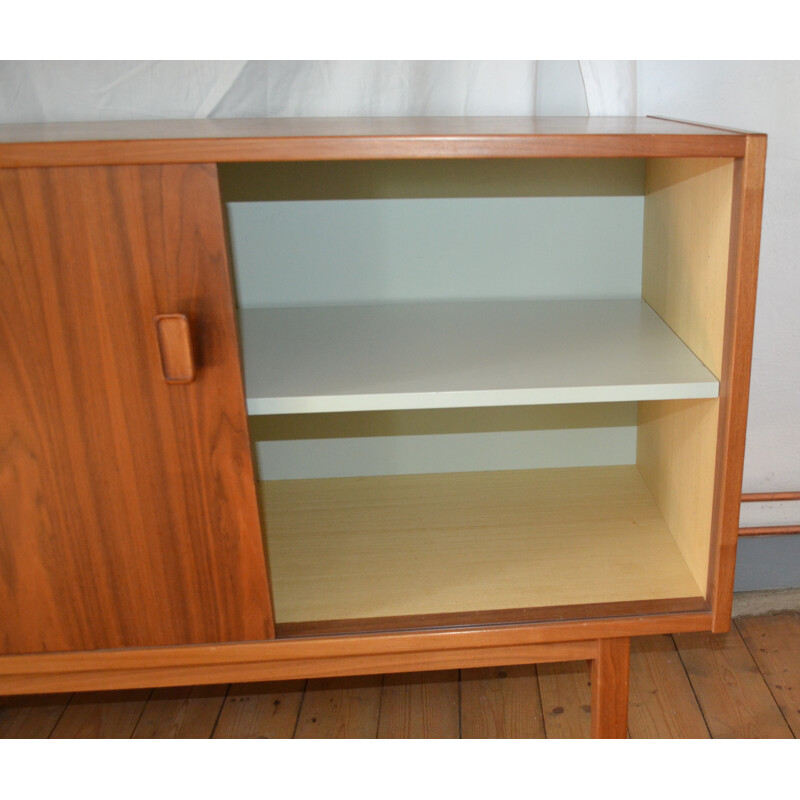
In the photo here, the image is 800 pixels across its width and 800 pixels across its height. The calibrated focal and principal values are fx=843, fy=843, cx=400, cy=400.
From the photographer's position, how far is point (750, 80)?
1315 millimetres

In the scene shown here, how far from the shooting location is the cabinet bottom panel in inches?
42.3

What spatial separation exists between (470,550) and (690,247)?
0.51 m

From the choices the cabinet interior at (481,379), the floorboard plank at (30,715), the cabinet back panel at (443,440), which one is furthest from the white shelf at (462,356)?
the floorboard plank at (30,715)

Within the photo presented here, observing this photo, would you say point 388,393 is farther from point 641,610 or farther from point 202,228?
point 641,610

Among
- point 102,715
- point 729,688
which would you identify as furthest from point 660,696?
point 102,715

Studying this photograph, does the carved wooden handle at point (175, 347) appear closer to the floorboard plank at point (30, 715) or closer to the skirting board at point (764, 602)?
the floorboard plank at point (30, 715)

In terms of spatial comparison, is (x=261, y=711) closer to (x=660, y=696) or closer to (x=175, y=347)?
(x=660, y=696)

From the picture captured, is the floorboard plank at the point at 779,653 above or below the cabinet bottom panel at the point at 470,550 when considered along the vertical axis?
below

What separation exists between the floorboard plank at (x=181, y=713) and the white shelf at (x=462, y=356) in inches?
25.1

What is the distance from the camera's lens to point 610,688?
1099 mm

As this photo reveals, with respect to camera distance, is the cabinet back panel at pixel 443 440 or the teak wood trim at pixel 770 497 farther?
the teak wood trim at pixel 770 497

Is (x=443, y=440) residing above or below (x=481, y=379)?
below

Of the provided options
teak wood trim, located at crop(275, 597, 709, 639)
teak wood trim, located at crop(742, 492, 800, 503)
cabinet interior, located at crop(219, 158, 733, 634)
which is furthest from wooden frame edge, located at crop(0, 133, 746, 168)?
teak wood trim, located at crop(742, 492, 800, 503)

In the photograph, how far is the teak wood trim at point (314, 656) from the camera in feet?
3.29
